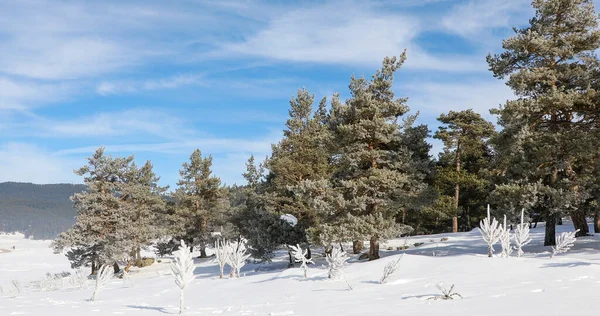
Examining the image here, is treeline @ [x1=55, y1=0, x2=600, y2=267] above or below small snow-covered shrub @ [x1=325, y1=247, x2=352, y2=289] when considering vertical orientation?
above

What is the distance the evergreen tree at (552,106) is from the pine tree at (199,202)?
27332 millimetres

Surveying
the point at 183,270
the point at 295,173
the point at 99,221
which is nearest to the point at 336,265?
the point at 183,270

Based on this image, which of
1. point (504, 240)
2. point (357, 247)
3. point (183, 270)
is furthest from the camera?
point (357, 247)

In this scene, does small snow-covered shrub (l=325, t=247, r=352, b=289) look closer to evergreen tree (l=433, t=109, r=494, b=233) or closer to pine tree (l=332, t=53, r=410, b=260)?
pine tree (l=332, t=53, r=410, b=260)

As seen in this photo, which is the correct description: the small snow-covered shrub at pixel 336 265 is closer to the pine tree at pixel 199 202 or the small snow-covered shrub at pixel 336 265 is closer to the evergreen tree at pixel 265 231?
the evergreen tree at pixel 265 231

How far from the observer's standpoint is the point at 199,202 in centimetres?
4044

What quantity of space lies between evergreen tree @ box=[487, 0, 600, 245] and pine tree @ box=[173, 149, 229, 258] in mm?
27332

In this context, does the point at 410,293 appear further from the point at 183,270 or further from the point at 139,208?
the point at 139,208

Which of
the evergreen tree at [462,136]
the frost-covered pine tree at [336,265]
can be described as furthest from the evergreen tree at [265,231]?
the evergreen tree at [462,136]

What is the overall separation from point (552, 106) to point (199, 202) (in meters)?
30.5

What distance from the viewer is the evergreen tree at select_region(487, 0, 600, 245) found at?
690 inches

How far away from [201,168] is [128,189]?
7.74 m

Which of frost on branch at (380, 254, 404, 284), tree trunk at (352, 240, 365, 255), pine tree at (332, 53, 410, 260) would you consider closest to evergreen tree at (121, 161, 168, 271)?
tree trunk at (352, 240, 365, 255)

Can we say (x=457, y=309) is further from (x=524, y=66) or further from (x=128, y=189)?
(x=128, y=189)
